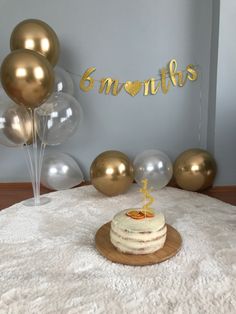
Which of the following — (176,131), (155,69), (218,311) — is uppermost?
(155,69)

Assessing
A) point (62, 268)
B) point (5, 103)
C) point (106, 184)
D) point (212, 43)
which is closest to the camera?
point (62, 268)

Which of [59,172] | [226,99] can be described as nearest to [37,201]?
[59,172]

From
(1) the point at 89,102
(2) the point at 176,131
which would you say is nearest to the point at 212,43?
(2) the point at 176,131

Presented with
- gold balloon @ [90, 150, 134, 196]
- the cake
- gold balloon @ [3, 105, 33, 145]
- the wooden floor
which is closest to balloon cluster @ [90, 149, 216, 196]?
gold balloon @ [90, 150, 134, 196]

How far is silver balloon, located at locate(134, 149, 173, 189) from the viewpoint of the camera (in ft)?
6.66

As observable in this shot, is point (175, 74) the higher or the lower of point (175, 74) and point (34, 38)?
the lower

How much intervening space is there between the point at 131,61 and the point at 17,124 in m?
0.89

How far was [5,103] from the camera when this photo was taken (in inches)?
71.6

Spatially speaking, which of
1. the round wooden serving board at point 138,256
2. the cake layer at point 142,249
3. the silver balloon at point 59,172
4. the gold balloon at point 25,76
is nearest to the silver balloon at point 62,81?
the gold balloon at point 25,76

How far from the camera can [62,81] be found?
2031 millimetres

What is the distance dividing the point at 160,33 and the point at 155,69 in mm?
Result: 234

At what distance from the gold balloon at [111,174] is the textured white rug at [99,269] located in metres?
0.18

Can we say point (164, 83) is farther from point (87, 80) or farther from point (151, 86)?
point (87, 80)

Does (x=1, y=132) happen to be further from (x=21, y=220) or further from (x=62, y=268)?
(x=62, y=268)
